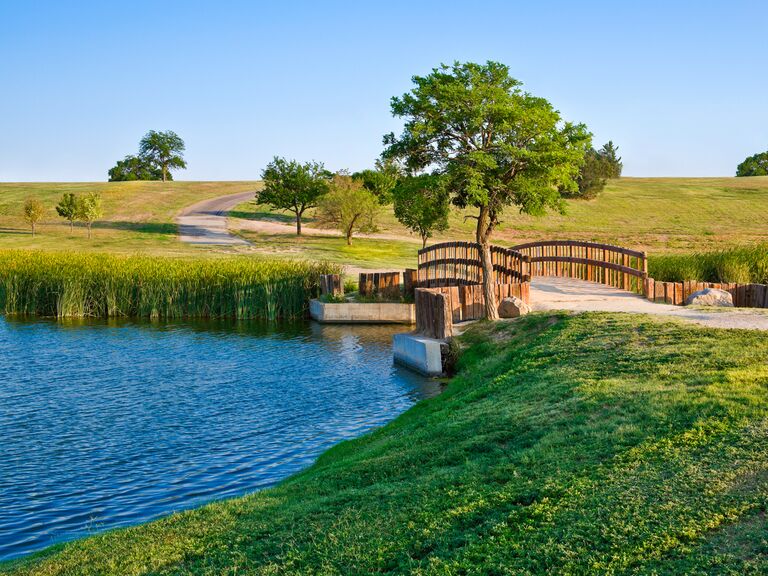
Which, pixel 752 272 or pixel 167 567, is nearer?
pixel 167 567

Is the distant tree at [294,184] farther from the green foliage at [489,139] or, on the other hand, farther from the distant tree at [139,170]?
the distant tree at [139,170]

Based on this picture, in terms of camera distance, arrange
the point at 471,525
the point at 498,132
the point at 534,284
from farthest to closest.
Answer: the point at 534,284, the point at 498,132, the point at 471,525

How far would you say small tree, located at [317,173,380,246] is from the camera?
198 feet

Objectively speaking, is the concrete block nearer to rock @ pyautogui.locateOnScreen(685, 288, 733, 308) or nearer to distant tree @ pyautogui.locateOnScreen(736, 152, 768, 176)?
rock @ pyautogui.locateOnScreen(685, 288, 733, 308)

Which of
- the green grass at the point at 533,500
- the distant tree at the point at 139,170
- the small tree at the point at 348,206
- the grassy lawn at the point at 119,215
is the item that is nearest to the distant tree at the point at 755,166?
the grassy lawn at the point at 119,215

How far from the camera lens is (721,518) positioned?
6.65 m

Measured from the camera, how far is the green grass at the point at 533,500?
21.4 feet

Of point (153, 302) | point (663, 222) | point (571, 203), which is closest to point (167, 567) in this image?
point (153, 302)

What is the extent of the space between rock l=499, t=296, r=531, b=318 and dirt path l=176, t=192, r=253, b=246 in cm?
4054

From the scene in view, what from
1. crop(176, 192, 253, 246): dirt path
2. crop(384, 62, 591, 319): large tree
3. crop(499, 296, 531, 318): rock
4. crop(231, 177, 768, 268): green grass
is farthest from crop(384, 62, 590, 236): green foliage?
crop(176, 192, 253, 246): dirt path

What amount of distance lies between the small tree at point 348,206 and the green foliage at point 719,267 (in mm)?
32652

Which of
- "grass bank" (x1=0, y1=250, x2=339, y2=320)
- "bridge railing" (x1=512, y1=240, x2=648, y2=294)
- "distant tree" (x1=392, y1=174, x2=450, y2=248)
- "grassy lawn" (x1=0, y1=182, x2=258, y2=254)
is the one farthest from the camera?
"grassy lawn" (x1=0, y1=182, x2=258, y2=254)

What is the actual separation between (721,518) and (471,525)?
6.86 ft

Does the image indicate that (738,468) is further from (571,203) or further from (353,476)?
(571,203)
